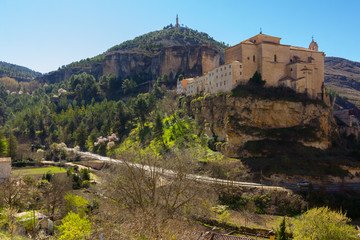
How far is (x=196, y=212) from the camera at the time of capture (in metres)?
28.1

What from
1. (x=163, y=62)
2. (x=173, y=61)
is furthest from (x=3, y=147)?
(x=173, y=61)

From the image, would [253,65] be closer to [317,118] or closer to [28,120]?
[317,118]

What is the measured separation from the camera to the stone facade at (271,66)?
46.7 metres

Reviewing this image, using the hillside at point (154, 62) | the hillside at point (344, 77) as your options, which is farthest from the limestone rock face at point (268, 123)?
the hillside at point (344, 77)

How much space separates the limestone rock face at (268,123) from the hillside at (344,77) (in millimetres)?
56987

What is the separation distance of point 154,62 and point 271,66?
55.6 meters

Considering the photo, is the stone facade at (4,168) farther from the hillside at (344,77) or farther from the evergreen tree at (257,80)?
the hillside at (344,77)

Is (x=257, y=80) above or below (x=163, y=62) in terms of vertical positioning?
below

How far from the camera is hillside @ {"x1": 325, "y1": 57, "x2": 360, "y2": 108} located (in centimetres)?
11040

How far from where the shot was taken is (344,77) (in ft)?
422

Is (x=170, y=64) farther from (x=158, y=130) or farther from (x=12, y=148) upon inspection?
(x=12, y=148)

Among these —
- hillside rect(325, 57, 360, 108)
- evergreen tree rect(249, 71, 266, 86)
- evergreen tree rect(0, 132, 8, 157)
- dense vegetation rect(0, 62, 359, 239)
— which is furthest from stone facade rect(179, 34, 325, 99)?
hillside rect(325, 57, 360, 108)

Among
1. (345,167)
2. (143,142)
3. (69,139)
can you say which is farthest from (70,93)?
(345,167)

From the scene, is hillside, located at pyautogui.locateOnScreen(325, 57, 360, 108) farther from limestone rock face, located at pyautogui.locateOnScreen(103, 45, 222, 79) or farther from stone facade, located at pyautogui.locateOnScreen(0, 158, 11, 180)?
stone facade, located at pyautogui.locateOnScreen(0, 158, 11, 180)
